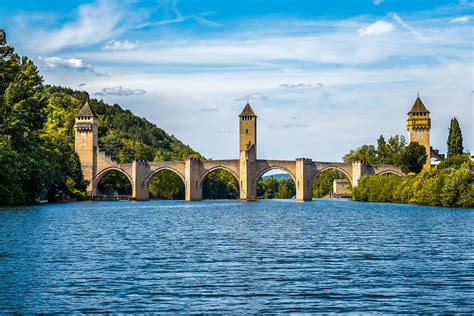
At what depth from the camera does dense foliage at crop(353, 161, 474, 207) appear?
5403 centimetres

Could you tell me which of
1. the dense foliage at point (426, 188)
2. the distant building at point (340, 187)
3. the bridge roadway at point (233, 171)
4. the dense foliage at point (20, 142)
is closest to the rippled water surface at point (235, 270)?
the dense foliage at point (20, 142)

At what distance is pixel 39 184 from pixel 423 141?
171 feet

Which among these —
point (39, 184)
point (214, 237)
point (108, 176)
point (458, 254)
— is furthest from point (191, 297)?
point (108, 176)

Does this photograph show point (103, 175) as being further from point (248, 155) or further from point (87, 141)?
point (248, 155)

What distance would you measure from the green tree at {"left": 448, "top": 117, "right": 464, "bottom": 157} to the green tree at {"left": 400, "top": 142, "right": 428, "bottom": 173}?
14.1 metres

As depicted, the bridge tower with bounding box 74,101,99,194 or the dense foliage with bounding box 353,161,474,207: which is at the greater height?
the bridge tower with bounding box 74,101,99,194

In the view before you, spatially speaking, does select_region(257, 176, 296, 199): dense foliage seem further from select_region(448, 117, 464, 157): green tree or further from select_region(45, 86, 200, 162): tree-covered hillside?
select_region(448, 117, 464, 157): green tree

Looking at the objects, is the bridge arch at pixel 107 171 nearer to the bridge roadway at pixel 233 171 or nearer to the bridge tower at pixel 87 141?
the bridge roadway at pixel 233 171

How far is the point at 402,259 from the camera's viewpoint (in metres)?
21.4

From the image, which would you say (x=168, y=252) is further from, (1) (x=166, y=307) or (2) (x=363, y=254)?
(1) (x=166, y=307)

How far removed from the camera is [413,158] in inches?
3312

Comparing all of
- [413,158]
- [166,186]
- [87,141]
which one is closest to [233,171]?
[166,186]

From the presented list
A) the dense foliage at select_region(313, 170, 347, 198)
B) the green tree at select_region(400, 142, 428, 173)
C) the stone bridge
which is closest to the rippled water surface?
the stone bridge

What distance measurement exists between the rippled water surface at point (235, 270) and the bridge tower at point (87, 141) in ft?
179
